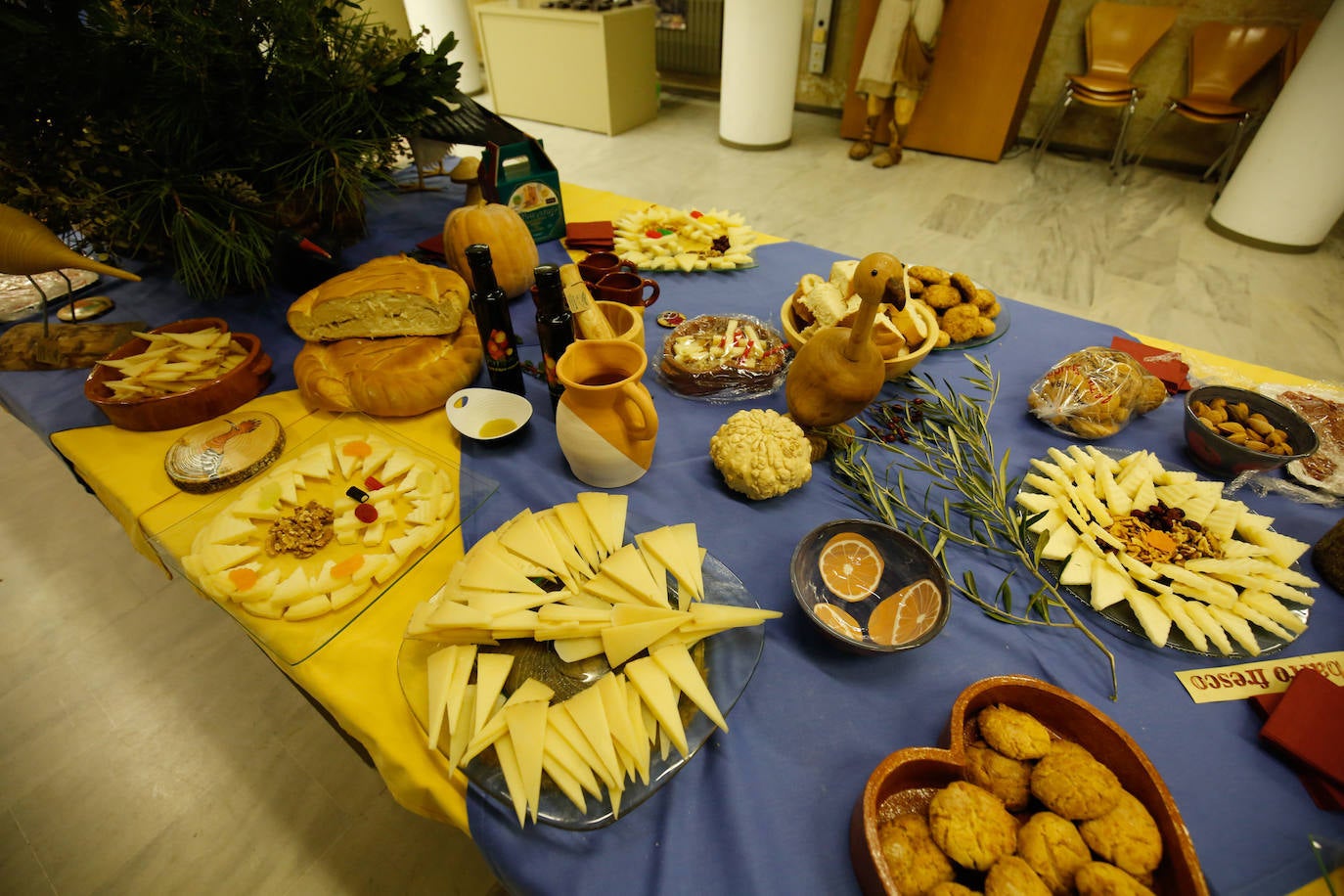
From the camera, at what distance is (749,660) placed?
0.83 m

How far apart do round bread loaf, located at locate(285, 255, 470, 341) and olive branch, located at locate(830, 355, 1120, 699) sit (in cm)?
98

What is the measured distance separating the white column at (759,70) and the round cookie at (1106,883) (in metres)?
5.13

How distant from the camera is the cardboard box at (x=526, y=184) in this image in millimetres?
1798

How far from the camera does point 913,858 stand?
639 millimetres

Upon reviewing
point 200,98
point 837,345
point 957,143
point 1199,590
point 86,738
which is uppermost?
point 200,98

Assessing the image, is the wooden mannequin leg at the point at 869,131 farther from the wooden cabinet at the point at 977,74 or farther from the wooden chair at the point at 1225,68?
the wooden chair at the point at 1225,68

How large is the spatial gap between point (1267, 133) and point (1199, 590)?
13.7 ft

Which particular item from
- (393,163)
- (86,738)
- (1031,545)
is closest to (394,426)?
(393,163)

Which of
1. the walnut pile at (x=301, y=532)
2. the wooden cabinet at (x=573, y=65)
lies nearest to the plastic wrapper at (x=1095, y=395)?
the walnut pile at (x=301, y=532)

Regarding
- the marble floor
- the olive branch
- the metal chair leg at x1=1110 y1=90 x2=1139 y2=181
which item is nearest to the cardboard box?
the olive branch

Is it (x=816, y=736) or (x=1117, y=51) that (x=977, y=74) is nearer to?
(x=1117, y=51)

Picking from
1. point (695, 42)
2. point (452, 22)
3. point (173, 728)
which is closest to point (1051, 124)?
point (695, 42)

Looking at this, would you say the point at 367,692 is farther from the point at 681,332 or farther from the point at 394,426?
the point at 681,332

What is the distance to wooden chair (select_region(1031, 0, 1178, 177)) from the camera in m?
4.20
